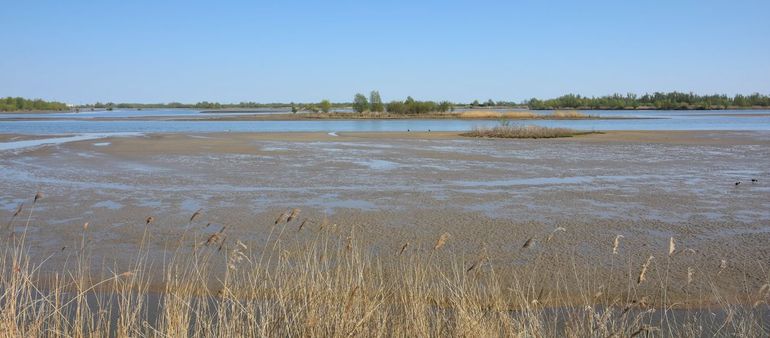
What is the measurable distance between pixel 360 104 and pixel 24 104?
9510 centimetres

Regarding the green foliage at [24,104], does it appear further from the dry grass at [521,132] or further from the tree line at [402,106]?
the dry grass at [521,132]

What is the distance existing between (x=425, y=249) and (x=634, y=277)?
2759 millimetres

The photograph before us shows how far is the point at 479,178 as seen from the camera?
1792cm

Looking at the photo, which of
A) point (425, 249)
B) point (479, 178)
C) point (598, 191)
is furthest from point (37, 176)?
point (598, 191)

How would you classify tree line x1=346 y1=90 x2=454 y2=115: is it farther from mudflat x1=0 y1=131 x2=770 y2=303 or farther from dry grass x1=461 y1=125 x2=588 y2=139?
mudflat x1=0 y1=131 x2=770 y2=303

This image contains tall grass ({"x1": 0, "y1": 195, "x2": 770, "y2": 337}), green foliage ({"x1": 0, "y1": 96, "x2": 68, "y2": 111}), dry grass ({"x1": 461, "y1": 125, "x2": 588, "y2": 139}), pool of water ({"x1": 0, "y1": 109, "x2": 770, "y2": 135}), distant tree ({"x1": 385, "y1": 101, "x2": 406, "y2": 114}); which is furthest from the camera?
green foliage ({"x1": 0, "y1": 96, "x2": 68, "y2": 111})

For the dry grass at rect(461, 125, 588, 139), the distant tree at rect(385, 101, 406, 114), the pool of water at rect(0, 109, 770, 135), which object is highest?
the distant tree at rect(385, 101, 406, 114)

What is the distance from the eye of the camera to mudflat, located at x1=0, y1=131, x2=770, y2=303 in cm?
921

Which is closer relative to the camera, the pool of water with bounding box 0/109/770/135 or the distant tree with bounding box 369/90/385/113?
the pool of water with bounding box 0/109/770/135

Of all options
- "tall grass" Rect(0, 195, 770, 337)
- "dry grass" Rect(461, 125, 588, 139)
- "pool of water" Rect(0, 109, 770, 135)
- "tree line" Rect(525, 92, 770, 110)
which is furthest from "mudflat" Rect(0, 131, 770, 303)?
"tree line" Rect(525, 92, 770, 110)

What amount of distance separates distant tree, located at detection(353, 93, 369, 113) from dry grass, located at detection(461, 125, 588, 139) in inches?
2341

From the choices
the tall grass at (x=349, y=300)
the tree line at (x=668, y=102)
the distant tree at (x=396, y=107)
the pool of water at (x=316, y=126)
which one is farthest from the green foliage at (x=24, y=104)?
the tall grass at (x=349, y=300)

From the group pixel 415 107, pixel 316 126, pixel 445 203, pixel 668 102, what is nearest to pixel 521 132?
pixel 316 126

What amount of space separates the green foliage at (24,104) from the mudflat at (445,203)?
138m
